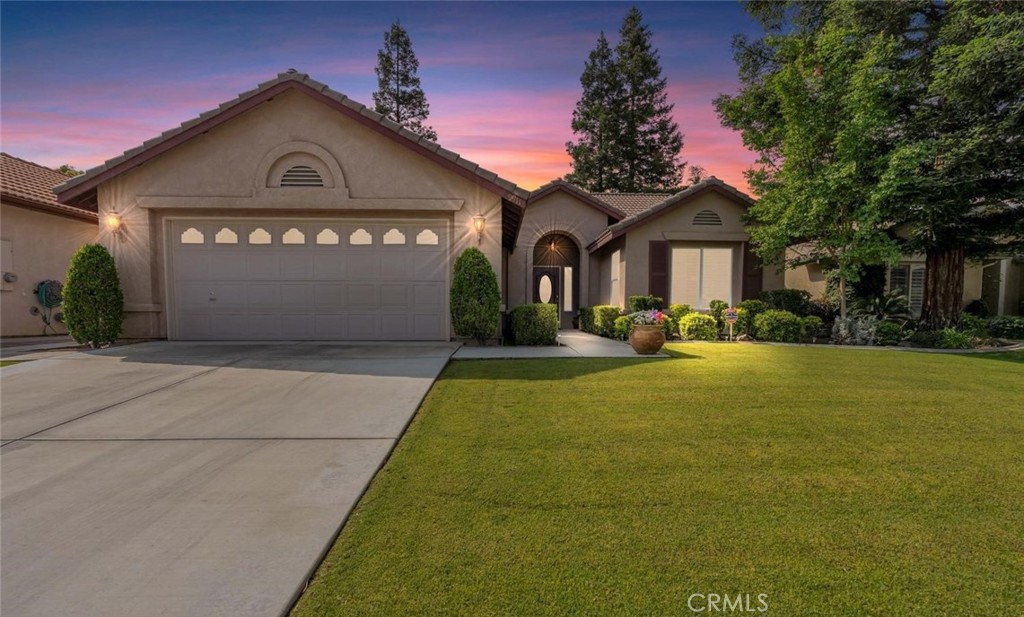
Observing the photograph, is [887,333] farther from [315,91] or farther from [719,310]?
[315,91]

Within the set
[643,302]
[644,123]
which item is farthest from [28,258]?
[644,123]

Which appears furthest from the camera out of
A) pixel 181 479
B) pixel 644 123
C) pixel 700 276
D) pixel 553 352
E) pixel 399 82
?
pixel 644 123

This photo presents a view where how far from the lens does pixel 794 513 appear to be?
2684 mm

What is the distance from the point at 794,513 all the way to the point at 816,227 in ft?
37.0

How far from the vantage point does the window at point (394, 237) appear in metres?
9.62

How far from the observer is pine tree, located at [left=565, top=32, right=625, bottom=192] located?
1261 inches

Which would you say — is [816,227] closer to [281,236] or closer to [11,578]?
[281,236]

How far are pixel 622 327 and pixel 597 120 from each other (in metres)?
25.7

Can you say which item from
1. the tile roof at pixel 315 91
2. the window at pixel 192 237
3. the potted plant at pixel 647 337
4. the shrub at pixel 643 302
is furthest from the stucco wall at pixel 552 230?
the window at pixel 192 237

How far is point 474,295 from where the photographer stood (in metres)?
8.94

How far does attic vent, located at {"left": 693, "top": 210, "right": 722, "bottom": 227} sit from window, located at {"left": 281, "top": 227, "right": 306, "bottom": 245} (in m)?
10.8

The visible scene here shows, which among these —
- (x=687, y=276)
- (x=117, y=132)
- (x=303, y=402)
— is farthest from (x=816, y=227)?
(x=117, y=132)

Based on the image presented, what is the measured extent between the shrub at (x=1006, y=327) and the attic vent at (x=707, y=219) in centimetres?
771

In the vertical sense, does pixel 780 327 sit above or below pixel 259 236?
below
